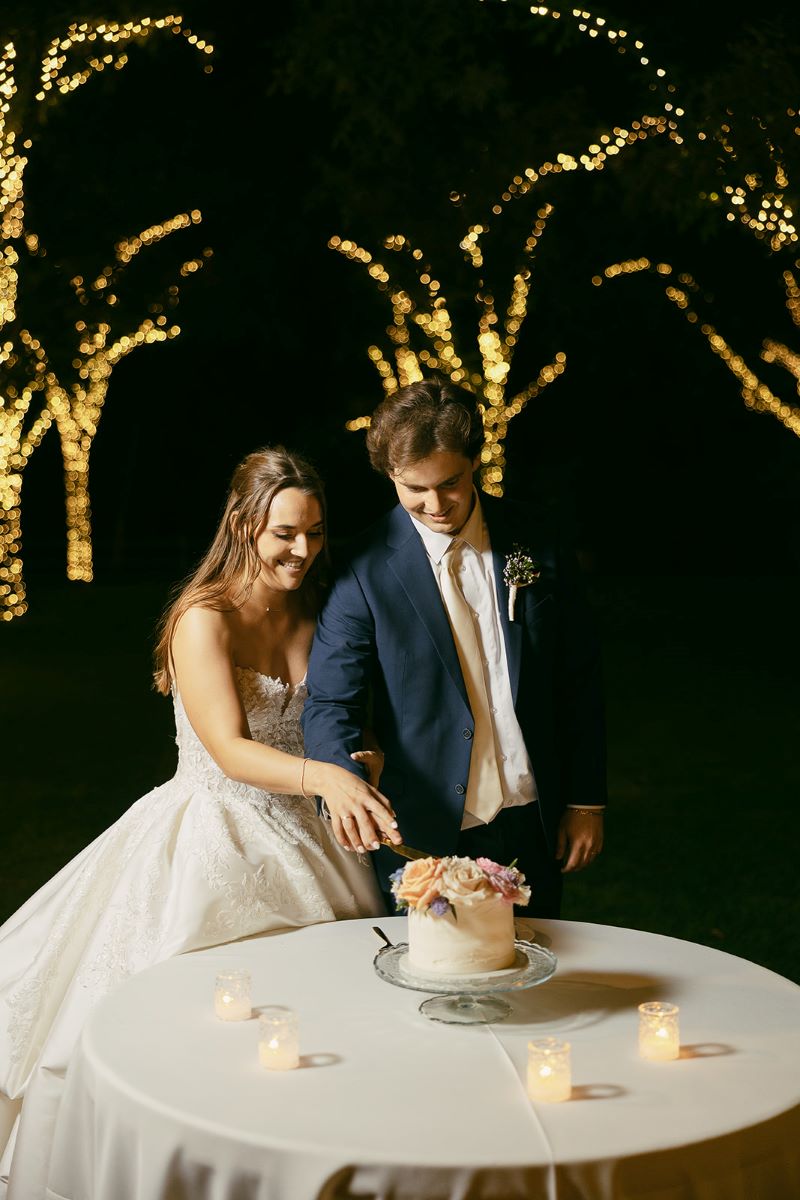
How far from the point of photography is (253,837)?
3.44 metres

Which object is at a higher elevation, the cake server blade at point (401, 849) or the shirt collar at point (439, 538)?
the shirt collar at point (439, 538)

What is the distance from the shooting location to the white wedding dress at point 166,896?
126 inches

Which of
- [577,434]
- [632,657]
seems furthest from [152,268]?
[577,434]

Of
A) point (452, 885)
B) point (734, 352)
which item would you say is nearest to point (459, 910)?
point (452, 885)

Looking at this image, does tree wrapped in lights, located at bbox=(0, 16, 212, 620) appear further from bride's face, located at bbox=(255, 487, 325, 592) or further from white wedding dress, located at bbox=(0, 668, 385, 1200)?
white wedding dress, located at bbox=(0, 668, 385, 1200)

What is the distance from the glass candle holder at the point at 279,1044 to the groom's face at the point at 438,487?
53.0 inches

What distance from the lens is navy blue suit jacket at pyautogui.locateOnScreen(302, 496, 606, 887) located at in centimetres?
334

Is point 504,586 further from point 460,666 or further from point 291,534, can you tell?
point 291,534

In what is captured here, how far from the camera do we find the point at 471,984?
8.11ft

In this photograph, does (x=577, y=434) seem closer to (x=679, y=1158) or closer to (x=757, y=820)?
(x=757, y=820)

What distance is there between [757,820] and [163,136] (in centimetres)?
895

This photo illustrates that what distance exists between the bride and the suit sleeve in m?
0.07

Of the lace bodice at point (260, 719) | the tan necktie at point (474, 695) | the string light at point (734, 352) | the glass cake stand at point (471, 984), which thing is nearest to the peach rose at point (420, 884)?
the glass cake stand at point (471, 984)

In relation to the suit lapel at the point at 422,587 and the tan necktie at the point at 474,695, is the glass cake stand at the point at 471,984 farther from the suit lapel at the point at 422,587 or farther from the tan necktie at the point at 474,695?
the suit lapel at the point at 422,587
